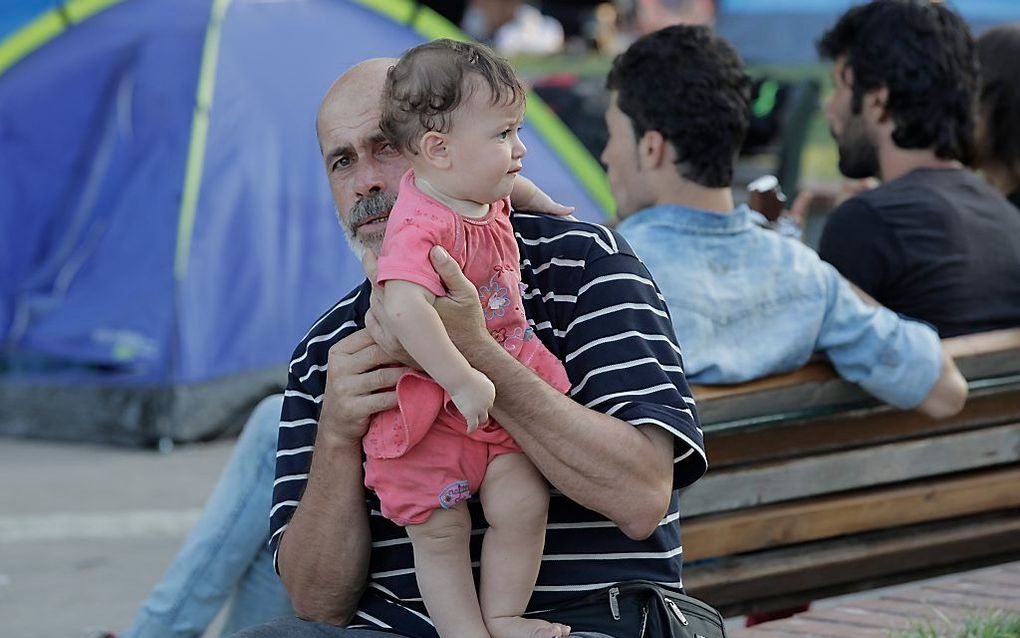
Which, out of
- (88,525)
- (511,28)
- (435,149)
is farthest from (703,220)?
(511,28)

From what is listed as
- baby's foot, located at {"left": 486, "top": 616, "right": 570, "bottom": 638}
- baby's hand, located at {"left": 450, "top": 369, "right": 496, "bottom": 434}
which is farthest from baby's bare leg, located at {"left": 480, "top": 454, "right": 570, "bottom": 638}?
baby's hand, located at {"left": 450, "top": 369, "right": 496, "bottom": 434}

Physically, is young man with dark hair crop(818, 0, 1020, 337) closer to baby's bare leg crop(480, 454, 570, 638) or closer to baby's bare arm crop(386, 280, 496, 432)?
baby's bare leg crop(480, 454, 570, 638)

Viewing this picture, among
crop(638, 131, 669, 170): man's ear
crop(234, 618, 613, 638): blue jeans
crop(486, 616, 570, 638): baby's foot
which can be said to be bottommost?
crop(234, 618, 613, 638): blue jeans

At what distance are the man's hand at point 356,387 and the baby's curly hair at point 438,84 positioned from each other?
30 centimetres

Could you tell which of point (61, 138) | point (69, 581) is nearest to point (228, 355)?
point (61, 138)

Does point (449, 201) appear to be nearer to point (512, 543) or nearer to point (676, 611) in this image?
point (512, 543)

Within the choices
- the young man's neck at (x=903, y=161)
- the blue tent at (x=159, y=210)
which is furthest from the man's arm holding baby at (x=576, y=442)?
the blue tent at (x=159, y=210)

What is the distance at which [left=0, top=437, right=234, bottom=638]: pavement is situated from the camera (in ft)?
14.0

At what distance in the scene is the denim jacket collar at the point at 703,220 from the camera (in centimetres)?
302

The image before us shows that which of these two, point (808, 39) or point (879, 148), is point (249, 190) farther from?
point (808, 39)

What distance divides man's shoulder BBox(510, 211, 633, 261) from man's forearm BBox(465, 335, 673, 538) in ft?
0.80

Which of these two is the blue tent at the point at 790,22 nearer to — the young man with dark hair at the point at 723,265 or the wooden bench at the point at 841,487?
the wooden bench at the point at 841,487

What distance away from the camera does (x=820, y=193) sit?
27.5 feet

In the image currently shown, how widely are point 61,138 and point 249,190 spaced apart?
2.84 feet
